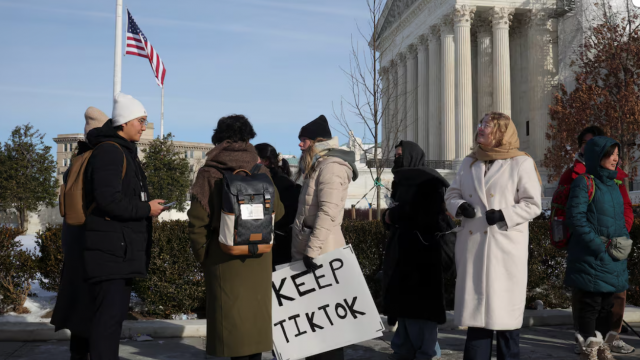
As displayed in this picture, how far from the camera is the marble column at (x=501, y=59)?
4022cm

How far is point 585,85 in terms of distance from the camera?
32.0m

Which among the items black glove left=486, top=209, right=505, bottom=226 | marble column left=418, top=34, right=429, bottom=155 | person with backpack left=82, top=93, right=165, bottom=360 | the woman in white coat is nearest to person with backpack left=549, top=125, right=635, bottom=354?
the woman in white coat

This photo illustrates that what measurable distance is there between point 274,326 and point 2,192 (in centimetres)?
4252

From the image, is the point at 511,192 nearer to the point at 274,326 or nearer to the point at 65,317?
the point at 274,326

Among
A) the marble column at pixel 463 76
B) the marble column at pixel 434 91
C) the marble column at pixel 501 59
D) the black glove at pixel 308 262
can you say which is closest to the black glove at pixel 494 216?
the black glove at pixel 308 262

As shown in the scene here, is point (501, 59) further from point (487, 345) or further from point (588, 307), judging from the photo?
point (487, 345)

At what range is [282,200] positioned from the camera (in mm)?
6051

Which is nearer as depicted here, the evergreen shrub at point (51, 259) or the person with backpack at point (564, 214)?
the person with backpack at point (564, 214)

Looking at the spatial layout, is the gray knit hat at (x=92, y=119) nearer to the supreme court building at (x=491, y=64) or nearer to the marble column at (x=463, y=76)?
the supreme court building at (x=491, y=64)

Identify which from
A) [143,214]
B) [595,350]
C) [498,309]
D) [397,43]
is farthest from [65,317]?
[397,43]

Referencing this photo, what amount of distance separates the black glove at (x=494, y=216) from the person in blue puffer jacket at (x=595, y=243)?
1130mm

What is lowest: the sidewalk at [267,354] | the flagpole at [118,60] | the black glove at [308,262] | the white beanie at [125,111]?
the sidewalk at [267,354]

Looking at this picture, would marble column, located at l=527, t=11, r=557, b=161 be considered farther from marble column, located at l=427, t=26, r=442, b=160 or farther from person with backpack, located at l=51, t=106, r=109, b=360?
person with backpack, located at l=51, t=106, r=109, b=360

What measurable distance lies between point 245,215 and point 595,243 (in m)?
2.89
